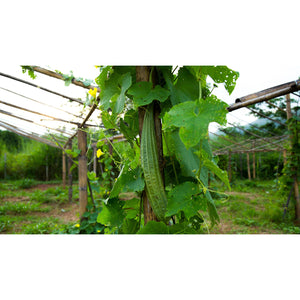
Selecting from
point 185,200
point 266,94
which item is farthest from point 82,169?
point 185,200

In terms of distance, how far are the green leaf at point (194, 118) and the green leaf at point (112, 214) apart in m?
0.27

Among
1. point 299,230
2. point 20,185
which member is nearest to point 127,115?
point 299,230

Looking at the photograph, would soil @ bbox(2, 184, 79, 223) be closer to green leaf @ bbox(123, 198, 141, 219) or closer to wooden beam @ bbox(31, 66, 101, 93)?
wooden beam @ bbox(31, 66, 101, 93)

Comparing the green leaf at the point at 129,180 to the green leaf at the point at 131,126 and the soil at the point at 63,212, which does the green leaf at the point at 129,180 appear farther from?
the soil at the point at 63,212

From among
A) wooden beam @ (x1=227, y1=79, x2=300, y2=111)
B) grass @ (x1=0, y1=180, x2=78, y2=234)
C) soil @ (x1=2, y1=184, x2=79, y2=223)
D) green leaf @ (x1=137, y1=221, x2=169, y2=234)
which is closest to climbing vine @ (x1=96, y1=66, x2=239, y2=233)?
green leaf @ (x1=137, y1=221, x2=169, y2=234)

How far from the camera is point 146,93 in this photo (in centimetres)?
43

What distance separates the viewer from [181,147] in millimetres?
406

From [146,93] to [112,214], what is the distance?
0.28 meters

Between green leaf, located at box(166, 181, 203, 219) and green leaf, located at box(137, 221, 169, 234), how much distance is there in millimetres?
40

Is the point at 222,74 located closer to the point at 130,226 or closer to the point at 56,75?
the point at 130,226

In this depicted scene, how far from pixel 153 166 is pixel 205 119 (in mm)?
141

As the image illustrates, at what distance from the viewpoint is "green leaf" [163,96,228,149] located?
307mm

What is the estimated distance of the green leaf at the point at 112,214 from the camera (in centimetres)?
51

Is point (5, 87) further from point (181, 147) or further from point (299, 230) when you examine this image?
point (299, 230)
